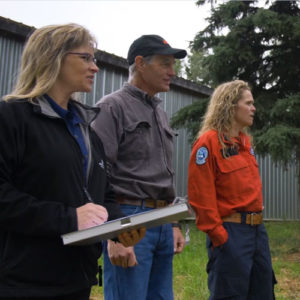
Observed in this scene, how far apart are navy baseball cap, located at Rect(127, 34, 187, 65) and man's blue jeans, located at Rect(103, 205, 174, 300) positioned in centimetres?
101

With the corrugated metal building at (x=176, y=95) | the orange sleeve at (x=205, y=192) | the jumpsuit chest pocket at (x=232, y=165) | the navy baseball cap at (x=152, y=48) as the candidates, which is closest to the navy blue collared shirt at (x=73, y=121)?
the navy baseball cap at (x=152, y=48)

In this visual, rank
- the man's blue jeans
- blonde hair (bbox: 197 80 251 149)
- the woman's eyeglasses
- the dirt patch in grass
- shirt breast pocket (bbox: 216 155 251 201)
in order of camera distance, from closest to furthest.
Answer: the woman's eyeglasses
the man's blue jeans
shirt breast pocket (bbox: 216 155 251 201)
blonde hair (bbox: 197 80 251 149)
the dirt patch in grass

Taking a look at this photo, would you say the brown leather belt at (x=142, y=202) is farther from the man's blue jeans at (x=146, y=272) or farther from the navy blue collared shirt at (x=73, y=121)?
the navy blue collared shirt at (x=73, y=121)

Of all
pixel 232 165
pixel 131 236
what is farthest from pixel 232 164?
pixel 131 236

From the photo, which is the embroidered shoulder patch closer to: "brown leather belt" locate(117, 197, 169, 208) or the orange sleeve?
the orange sleeve

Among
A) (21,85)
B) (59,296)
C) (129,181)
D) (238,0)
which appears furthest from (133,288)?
(238,0)

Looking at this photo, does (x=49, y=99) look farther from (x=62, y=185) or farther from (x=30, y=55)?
(x=62, y=185)

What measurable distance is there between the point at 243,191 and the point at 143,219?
160 centimetres

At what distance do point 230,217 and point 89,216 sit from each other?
1.64 m

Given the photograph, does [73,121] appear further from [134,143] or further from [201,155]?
[201,155]

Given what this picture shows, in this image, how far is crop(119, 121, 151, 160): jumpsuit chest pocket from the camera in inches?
98.3

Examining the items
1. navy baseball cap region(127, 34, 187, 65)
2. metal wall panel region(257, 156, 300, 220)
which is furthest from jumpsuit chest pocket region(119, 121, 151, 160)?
metal wall panel region(257, 156, 300, 220)

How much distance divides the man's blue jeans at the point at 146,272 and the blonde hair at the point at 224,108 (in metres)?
1.06

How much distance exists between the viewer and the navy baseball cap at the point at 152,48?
8.86 ft
